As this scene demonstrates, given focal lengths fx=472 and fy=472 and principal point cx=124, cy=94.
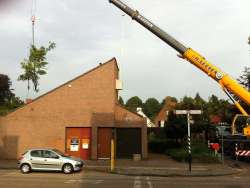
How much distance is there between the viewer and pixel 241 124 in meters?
26.4

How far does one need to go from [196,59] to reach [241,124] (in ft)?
15.4

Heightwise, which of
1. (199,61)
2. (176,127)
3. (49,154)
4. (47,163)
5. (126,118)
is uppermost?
(199,61)

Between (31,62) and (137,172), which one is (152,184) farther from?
(31,62)

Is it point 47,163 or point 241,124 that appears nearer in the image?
point 241,124

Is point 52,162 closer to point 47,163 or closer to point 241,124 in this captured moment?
point 47,163

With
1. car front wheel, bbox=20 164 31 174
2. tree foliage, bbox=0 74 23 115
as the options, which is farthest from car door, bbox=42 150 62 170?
tree foliage, bbox=0 74 23 115

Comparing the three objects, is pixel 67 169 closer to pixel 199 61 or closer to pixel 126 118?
pixel 199 61

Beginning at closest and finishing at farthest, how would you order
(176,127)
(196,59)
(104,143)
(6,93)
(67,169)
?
(196,59)
(67,169)
(104,143)
(176,127)
(6,93)

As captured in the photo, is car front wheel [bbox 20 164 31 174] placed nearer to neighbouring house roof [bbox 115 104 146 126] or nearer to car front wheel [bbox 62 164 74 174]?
car front wheel [bbox 62 164 74 174]

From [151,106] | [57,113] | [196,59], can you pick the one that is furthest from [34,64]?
[151,106]

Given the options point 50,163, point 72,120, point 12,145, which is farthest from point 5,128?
point 50,163

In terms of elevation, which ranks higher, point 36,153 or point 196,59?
point 196,59

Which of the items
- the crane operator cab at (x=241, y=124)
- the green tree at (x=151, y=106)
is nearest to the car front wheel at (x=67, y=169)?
the crane operator cab at (x=241, y=124)

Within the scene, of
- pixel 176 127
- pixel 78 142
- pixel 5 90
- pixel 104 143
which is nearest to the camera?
pixel 104 143
